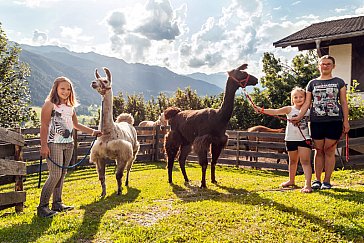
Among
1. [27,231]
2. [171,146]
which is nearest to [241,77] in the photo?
[171,146]

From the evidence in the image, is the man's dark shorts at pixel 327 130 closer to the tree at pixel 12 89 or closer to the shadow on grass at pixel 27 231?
the shadow on grass at pixel 27 231

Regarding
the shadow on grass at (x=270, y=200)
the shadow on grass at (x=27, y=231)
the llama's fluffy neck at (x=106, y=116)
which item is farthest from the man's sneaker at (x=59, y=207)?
the shadow on grass at (x=270, y=200)

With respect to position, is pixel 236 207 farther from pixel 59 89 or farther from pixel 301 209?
pixel 59 89

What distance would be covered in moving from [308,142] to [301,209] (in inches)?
66.4

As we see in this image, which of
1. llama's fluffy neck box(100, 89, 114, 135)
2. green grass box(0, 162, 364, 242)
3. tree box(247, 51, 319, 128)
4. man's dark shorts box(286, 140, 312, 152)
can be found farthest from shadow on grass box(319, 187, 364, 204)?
tree box(247, 51, 319, 128)

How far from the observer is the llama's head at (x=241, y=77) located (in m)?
7.32

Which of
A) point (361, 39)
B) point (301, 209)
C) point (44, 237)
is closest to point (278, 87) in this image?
point (361, 39)

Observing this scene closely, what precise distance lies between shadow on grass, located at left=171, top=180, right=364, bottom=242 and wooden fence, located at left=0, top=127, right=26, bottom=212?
3.00 m

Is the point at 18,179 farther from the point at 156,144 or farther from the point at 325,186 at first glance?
the point at 156,144

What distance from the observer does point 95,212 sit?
5.19 metres

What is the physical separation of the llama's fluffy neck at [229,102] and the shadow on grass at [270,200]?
66.7 inches

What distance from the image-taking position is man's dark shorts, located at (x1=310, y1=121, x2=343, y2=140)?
19.1 feet

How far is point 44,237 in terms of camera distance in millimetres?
4078

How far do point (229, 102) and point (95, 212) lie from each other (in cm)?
389
